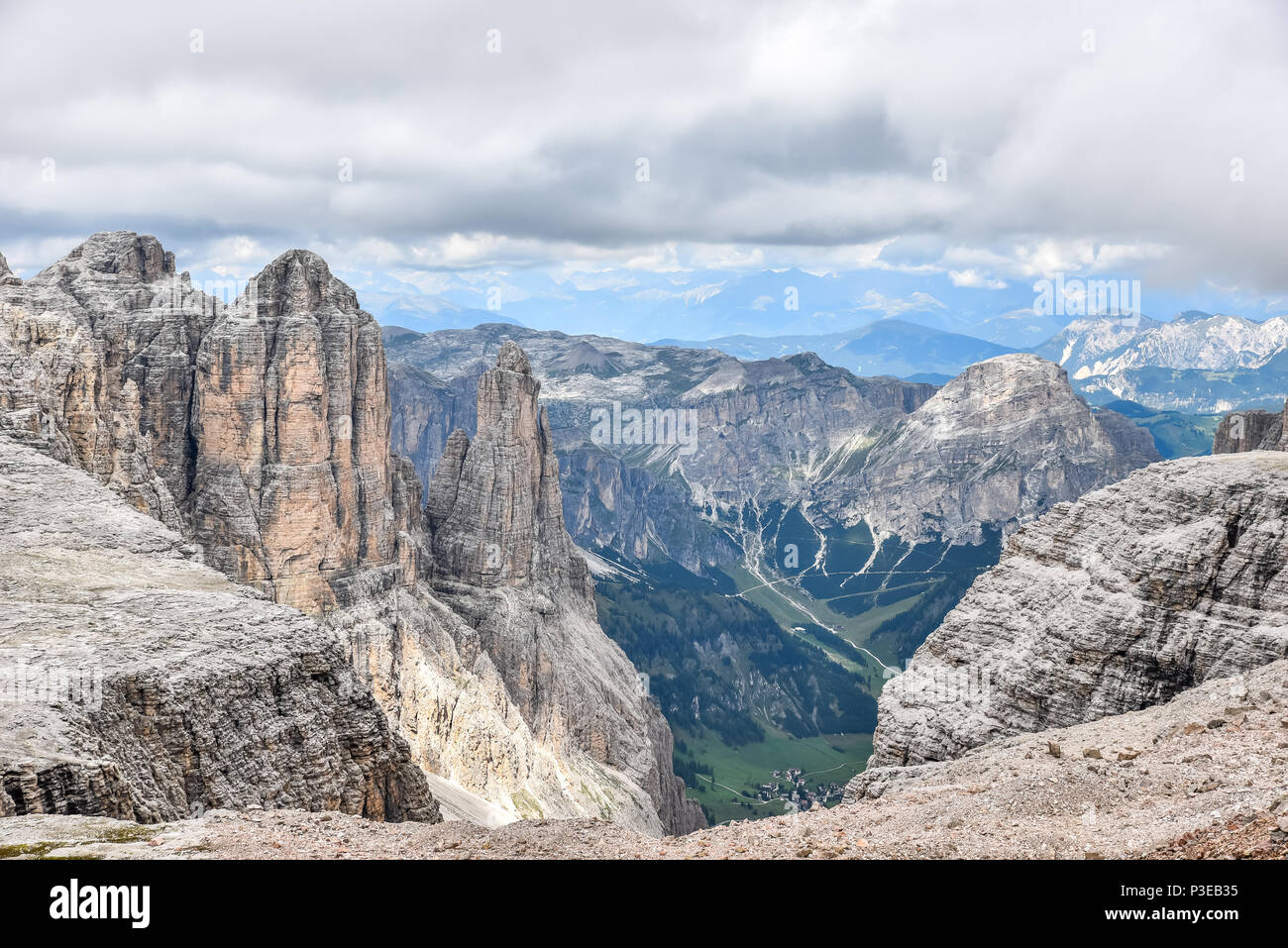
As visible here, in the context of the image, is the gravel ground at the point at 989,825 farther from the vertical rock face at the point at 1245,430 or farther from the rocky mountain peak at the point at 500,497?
the rocky mountain peak at the point at 500,497

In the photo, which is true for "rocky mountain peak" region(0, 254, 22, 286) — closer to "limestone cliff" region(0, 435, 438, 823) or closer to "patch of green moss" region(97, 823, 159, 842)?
"limestone cliff" region(0, 435, 438, 823)

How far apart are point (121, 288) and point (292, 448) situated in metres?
31.1

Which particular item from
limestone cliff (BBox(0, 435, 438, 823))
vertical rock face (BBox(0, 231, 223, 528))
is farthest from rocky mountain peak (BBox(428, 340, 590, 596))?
limestone cliff (BBox(0, 435, 438, 823))

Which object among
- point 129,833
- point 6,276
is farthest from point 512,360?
point 129,833

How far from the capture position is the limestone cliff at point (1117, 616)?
46.6 m

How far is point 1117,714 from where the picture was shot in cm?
4631

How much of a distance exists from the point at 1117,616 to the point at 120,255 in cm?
12694

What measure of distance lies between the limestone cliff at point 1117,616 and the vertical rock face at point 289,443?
293 ft

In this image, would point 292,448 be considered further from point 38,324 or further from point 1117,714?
point 1117,714

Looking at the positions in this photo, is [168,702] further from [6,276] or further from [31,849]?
[6,276]

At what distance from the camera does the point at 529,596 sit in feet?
543

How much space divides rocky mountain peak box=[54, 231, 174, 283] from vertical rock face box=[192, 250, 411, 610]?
46.3 feet

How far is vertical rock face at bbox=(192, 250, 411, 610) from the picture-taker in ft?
→ 388
